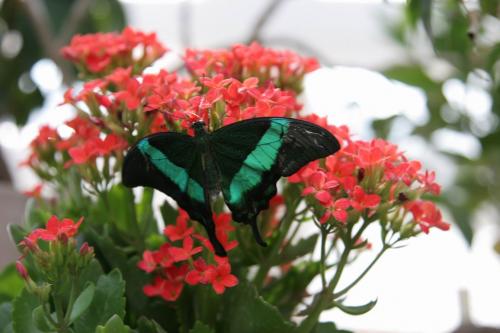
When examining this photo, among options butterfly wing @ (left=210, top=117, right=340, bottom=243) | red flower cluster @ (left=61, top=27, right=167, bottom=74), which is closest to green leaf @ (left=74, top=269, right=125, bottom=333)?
butterfly wing @ (left=210, top=117, right=340, bottom=243)

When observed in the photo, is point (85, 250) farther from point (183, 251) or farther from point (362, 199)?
point (362, 199)

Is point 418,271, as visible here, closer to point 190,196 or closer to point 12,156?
point 12,156

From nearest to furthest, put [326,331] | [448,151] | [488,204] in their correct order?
[326,331]
[448,151]
[488,204]

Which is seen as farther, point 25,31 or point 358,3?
point 358,3

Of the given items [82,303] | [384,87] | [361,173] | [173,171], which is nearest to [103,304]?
[82,303]

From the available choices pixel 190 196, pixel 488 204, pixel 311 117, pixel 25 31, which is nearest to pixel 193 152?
pixel 190 196
